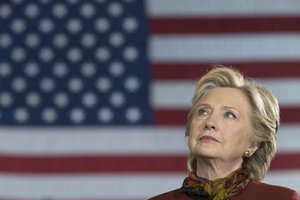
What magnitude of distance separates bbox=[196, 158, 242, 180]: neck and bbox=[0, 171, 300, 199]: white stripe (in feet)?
7.27

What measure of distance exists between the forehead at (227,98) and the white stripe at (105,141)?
7.01ft

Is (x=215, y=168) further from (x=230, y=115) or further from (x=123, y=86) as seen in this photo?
(x=123, y=86)

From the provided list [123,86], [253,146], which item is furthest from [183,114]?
[253,146]

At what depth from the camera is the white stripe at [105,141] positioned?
4.48m

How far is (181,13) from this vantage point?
4.59 metres

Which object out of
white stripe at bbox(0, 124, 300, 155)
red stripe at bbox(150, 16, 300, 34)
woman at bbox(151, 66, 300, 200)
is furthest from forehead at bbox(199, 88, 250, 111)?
red stripe at bbox(150, 16, 300, 34)

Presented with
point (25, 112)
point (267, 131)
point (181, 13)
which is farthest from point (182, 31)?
point (267, 131)

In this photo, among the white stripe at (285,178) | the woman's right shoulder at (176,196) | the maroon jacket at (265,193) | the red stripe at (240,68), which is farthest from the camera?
the red stripe at (240,68)

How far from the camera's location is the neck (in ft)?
7.42

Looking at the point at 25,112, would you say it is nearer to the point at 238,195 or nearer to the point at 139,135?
the point at 139,135

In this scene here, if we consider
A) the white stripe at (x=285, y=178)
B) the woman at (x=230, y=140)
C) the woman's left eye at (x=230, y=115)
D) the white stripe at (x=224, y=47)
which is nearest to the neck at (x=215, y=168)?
the woman at (x=230, y=140)

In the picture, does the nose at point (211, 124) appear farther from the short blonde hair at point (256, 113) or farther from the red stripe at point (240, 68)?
the red stripe at point (240, 68)

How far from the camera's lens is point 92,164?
14.9ft

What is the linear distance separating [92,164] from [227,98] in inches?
90.2
